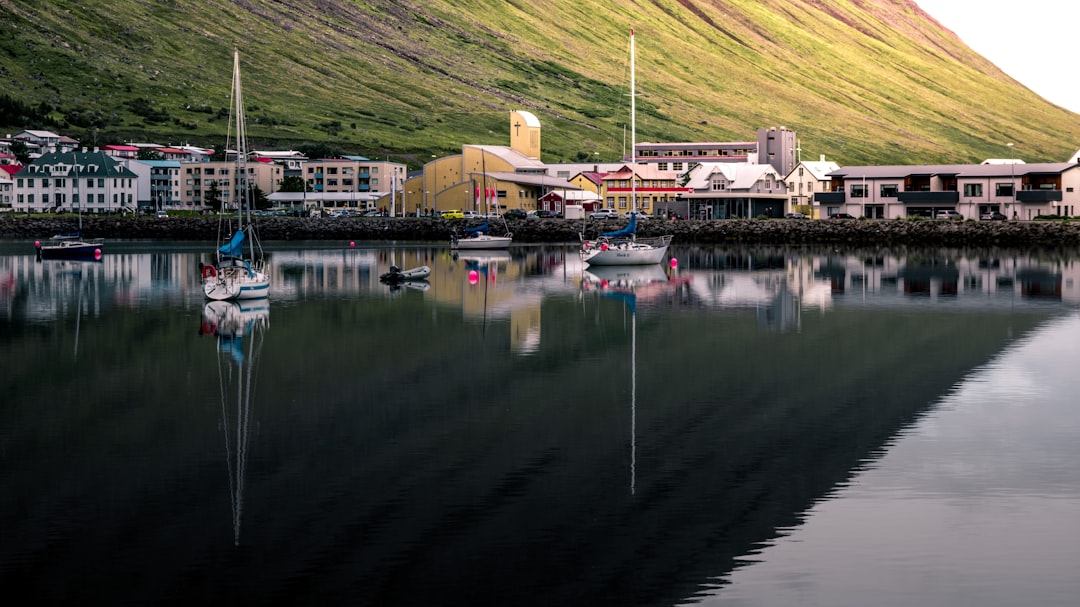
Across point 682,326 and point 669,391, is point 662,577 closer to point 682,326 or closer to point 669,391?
point 669,391

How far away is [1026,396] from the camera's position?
33.6 m

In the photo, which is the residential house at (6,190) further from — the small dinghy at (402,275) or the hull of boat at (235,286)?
the hull of boat at (235,286)

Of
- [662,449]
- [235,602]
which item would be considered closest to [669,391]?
[662,449]

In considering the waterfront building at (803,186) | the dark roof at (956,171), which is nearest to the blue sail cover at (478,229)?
the dark roof at (956,171)

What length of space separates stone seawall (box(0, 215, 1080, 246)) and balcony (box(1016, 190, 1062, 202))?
13595 millimetres

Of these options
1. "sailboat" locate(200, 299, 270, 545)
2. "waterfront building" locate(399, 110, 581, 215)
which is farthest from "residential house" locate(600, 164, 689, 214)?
"sailboat" locate(200, 299, 270, 545)

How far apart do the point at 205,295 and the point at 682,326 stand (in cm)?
2473

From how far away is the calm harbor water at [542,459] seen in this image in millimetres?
18109

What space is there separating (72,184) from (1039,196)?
134 meters

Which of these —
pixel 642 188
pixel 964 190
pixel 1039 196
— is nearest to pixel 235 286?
pixel 964 190

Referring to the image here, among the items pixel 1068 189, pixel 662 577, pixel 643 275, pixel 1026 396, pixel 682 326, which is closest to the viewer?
pixel 662 577

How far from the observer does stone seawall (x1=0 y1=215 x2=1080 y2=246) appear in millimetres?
124812

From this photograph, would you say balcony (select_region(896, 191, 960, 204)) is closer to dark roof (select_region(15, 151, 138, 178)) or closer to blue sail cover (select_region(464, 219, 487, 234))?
blue sail cover (select_region(464, 219, 487, 234))

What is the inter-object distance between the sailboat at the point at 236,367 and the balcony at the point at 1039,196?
337 ft
